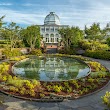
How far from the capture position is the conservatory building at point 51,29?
59.8 metres

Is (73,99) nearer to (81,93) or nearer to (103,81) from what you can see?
(81,93)

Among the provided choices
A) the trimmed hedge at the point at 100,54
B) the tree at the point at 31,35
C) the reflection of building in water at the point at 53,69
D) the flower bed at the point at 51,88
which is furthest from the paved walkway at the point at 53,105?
the tree at the point at 31,35

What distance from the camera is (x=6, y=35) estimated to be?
105ft

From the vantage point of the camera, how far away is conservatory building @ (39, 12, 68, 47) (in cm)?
5983

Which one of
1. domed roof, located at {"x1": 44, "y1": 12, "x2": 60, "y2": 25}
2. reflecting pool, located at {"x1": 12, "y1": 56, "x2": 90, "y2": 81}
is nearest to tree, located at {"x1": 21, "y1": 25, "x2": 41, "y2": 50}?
reflecting pool, located at {"x1": 12, "y1": 56, "x2": 90, "y2": 81}

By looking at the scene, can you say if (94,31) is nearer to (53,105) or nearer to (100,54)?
(100,54)

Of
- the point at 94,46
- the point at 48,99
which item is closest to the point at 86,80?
the point at 48,99

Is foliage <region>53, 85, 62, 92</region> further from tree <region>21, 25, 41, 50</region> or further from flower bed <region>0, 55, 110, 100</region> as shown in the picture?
tree <region>21, 25, 41, 50</region>

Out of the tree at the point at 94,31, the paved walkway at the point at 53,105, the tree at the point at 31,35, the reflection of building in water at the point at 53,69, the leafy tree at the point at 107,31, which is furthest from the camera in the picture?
the leafy tree at the point at 107,31

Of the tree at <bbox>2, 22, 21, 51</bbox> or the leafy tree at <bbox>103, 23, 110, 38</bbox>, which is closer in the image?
the tree at <bbox>2, 22, 21, 51</bbox>

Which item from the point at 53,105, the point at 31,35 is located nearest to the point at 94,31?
the point at 31,35

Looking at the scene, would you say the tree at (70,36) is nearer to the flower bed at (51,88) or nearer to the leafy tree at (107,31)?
the leafy tree at (107,31)

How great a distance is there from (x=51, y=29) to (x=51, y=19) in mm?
3675

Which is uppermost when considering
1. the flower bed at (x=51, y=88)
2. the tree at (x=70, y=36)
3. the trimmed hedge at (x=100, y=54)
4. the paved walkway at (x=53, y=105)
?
the tree at (x=70, y=36)
